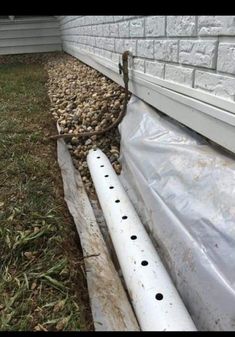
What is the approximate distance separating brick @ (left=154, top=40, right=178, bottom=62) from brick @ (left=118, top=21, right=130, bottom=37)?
74 centimetres

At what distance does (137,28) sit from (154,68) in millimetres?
508

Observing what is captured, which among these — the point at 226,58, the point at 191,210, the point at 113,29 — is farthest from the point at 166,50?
the point at 113,29

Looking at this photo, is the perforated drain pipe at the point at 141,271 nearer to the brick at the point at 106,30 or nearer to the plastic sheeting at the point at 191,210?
the plastic sheeting at the point at 191,210

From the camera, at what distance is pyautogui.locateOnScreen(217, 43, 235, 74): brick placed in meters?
1.68

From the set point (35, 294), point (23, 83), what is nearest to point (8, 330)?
point (35, 294)

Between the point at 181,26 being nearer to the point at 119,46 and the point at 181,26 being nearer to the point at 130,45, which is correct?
the point at 130,45

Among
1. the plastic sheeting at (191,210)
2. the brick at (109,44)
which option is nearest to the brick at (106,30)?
the brick at (109,44)

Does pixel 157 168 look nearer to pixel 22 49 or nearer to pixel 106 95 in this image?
pixel 106 95

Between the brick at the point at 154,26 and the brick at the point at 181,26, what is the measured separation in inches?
4.2

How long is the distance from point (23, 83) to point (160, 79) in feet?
12.2

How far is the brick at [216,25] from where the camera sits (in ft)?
5.39

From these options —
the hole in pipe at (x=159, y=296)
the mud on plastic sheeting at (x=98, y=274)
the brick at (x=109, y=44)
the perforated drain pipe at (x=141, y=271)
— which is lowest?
the mud on plastic sheeting at (x=98, y=274)
